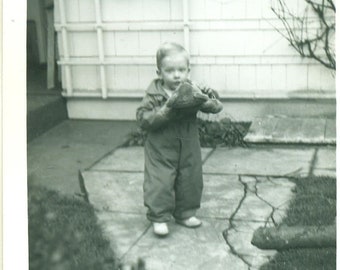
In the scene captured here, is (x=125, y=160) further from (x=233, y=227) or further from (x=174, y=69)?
(x=174, y=69)

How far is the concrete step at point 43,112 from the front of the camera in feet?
17.2

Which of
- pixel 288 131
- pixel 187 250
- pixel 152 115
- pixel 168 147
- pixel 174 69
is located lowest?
pixel 187 250

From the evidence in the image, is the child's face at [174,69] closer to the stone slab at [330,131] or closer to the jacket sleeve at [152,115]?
the jacket sleeve at [152,115]

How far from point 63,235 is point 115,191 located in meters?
1.94

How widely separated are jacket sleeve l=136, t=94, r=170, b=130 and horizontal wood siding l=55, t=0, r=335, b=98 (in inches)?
92.6

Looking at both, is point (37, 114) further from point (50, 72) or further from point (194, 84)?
point (194, 84)

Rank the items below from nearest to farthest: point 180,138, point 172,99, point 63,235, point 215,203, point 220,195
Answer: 1. point 63,235
2. point 172,99
3. point 180,138
4. point 215,203
5. point 220,195

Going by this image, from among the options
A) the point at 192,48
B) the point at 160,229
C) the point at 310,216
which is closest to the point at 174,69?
the point at 160,229

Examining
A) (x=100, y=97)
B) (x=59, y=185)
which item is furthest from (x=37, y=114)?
(x=59, y=185)

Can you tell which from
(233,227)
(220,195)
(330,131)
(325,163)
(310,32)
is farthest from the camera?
(310,32)

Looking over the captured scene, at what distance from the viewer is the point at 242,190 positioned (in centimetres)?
404

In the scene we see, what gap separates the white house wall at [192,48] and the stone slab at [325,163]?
879 mm

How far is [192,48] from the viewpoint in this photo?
567cm

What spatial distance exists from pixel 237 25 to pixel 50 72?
1.81 metres
